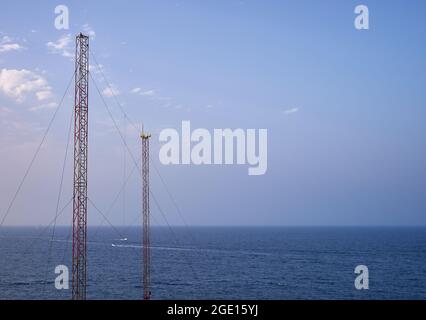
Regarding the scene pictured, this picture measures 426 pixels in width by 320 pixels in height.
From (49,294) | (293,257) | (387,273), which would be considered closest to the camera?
(49,294)

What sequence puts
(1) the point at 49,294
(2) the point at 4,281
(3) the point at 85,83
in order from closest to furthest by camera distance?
(3) the point at 85,83
(1) the point at 49,294
(2) the point at 4,281
